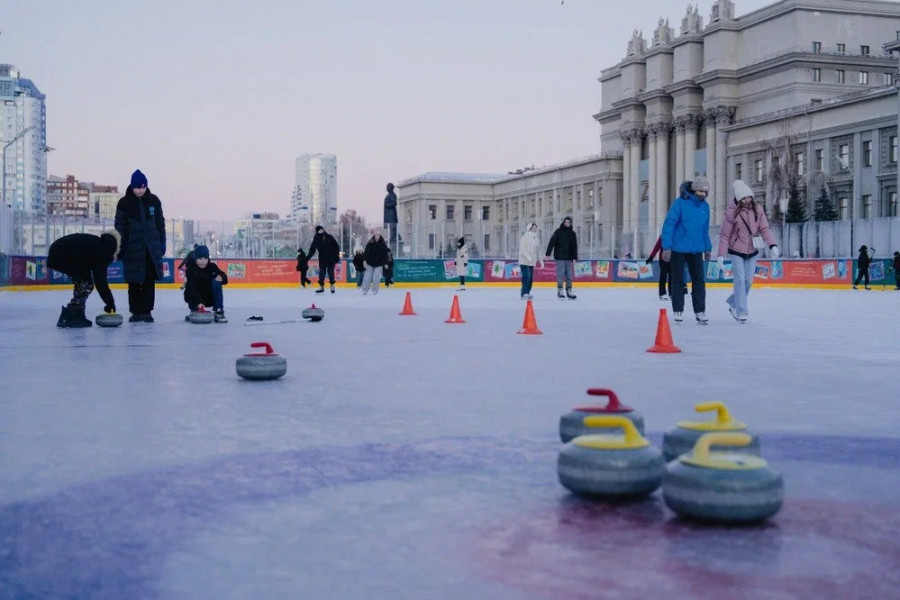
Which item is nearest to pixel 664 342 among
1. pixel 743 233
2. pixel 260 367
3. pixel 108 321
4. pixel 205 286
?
pixel 260 367

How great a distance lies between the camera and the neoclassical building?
60.7 meters

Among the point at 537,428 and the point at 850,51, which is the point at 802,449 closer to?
the point at 537,428

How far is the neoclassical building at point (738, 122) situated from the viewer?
6072 cm

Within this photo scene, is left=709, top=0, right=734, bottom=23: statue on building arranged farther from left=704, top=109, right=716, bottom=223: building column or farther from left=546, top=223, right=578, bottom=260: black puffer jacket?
left=546, top=223, right=578, bottom=260: black puffer jacket

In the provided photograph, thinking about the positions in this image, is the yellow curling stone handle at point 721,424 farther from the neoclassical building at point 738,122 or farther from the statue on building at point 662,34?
the statue on building at point 662,34

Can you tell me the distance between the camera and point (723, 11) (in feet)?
283

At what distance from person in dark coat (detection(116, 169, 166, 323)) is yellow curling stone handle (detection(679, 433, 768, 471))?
11319 mm

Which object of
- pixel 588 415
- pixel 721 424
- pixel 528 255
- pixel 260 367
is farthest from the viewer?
pixel 528 255

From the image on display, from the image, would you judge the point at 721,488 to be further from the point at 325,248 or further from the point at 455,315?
the point at 325,248

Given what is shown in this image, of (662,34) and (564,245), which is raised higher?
(662,34)

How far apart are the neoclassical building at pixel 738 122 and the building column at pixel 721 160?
13 cm

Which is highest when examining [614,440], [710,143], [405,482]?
[710,143]

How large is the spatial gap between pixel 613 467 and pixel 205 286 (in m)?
12.3

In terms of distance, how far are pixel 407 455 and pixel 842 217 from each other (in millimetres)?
62614
